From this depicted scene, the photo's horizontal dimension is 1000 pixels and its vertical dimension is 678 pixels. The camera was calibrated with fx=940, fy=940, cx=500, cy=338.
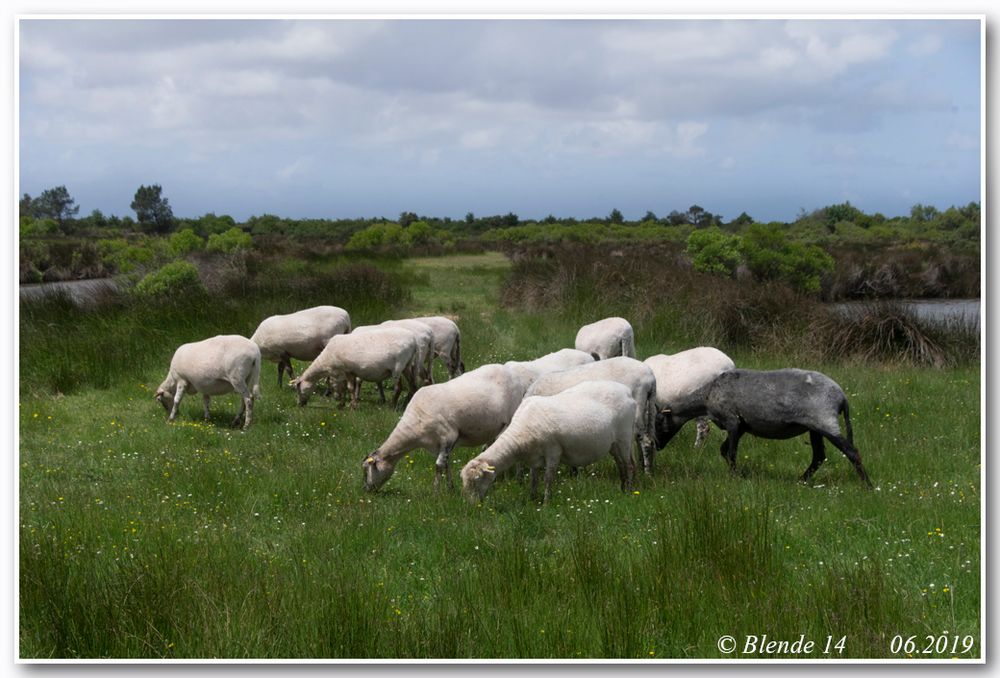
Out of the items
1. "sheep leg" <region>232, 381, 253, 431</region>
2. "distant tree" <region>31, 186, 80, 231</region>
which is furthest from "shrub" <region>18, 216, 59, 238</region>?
"sheep leg" <region>232, 381, 253, 431</region>

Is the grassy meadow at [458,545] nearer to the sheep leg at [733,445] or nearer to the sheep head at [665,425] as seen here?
the sheep leg at [733,445]

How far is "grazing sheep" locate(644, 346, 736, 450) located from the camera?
10484 millimetres

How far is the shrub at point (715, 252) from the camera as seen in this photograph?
27277 mm

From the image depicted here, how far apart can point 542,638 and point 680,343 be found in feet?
45.5

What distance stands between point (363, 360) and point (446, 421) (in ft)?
12.7

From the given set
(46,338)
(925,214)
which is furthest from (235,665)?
(925,214)

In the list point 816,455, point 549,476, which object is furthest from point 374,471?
point 816,455

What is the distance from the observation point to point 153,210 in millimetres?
57312

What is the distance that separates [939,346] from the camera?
59.2 feet

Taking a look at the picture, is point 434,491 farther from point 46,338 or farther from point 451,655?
point 46,338

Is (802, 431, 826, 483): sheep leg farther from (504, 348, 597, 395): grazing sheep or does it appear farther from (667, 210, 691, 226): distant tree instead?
(667, 210, 691, 226): distant tree

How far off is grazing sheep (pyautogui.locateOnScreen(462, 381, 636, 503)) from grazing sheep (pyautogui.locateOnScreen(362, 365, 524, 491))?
81 centimetres

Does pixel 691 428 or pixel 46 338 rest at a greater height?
pixel 46 338

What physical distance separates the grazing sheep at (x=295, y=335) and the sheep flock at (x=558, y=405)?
1842 millimetres
